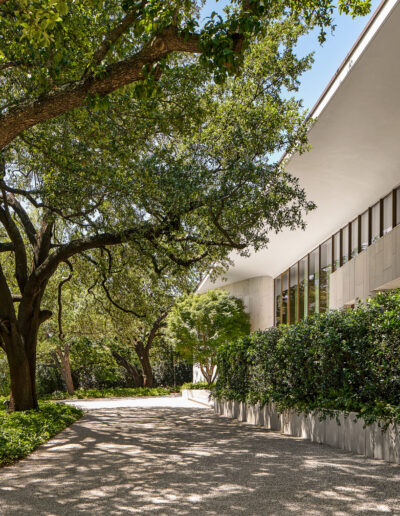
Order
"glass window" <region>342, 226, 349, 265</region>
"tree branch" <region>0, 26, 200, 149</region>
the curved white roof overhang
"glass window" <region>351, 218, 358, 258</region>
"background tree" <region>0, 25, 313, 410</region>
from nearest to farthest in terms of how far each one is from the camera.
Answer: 1. "tree branch" <region>0, 26, 200, 149</region>
2. the curved white roof overhang
3. "background tree" <region>0, 25, 313, 410</region>
4. "glass window" <region>351, 218, 358, 258</region>
5. "glass window" <region>342, 226, 349, 265</region>

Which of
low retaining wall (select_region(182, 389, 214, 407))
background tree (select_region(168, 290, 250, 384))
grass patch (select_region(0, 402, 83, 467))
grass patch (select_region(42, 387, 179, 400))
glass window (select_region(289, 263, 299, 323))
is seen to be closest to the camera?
grass patch (select_region(0, 402, 83, 467))

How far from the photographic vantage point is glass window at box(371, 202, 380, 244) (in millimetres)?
16236

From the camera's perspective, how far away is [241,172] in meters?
10.8

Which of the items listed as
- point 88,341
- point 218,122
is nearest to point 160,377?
point 88,341

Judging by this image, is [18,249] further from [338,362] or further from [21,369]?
[338,362]

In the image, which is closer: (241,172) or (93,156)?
(93,156)

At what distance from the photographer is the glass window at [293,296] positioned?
2545 centimetres

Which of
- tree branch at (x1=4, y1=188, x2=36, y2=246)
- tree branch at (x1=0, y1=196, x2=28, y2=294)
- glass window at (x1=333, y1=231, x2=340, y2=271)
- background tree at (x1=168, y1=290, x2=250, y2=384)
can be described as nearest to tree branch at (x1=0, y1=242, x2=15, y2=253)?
tree branch at (x1=0, y1=196, x2=28, y2=294)

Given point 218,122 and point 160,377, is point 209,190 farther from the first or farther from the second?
point 160,377

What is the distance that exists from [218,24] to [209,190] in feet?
18.3

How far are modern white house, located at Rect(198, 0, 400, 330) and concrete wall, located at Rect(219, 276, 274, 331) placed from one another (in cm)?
192

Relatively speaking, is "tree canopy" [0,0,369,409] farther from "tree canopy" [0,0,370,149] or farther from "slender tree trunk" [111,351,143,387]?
"slender tree trunk" [111,351,143,387]

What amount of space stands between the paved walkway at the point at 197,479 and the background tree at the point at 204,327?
64.6ft

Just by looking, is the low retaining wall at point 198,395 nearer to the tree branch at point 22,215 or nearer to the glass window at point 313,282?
the glass window at point 313,282
